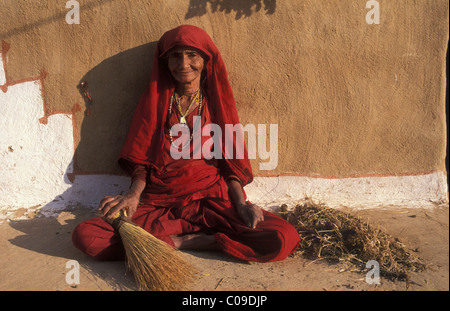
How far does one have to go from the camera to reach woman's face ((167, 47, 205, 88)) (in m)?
2.94

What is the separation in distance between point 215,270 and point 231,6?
221cm

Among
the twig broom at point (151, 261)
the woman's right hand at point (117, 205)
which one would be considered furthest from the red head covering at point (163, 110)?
the twig broom at point (151, 261)

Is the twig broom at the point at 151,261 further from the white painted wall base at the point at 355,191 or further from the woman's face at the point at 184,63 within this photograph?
the white painted wall base at the point at 355,191

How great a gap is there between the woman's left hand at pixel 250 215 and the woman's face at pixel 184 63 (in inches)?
43.3

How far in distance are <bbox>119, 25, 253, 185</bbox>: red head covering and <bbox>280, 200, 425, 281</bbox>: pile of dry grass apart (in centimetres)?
67

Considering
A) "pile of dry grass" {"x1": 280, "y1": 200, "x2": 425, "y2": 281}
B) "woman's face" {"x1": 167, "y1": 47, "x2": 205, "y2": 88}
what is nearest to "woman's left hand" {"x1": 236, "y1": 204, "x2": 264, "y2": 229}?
"pile of dry grass" {"x1": 280, "y1": 200, "x2": 425, "y2": 281}

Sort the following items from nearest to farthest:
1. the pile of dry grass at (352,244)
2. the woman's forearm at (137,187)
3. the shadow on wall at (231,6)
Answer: the pile of dry grass at (352,244)
the woman's forearm at (137,187)
the shadow on wall at (231,6)

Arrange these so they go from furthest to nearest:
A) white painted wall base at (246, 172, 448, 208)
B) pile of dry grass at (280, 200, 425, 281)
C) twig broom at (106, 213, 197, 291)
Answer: white painted wall base at (246, 172, 448, 208)
pile of dry grass at (280, 200, 425, 281)
twig broom at (106, 213, 197, 291)

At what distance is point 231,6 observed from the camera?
3293mm

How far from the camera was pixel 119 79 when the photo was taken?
3.39 metres

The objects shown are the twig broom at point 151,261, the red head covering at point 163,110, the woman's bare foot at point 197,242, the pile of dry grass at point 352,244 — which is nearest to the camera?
the twig broom at point 151,261

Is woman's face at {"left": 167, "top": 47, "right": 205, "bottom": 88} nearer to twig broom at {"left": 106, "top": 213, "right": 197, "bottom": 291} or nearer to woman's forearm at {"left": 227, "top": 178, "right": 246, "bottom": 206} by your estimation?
woman's forearm at {"left": 227, "top": 178, "right": 246, "bottom": 206}

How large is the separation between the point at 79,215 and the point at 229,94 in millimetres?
1710

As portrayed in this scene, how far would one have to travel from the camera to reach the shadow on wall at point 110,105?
3361 mm
